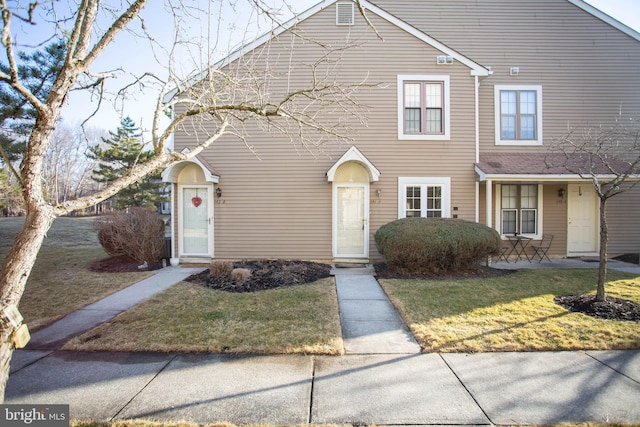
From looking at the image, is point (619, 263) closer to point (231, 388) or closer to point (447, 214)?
point (447, 214)

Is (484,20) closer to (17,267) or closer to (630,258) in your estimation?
(630,258)

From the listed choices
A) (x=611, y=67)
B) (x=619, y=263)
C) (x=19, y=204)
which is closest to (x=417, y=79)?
(x=611, y=67)

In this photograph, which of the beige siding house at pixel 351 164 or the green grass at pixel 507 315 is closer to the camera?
the green grass at pixel 507 315

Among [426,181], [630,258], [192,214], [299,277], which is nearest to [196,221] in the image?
[192,214]

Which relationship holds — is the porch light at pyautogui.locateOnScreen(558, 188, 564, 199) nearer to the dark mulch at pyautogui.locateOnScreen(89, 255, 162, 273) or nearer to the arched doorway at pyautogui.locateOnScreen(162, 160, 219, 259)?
the arched doorway at pyautogui.locateOnScreen(162, 160, 219, 259)

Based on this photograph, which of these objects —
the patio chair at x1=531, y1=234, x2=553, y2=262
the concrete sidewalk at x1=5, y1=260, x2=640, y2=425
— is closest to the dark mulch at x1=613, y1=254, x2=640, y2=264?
the patio chair at x1=531, y1=234, x2=553, y2=262

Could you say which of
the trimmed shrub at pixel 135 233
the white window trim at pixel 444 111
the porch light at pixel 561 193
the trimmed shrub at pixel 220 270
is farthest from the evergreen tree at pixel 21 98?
the porch light at pixel 561 193

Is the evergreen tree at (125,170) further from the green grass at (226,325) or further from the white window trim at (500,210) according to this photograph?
the white window trim at (500,210)

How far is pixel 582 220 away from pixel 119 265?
50.5ft

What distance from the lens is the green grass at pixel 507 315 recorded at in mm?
4312

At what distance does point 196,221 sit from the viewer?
33.3 feet

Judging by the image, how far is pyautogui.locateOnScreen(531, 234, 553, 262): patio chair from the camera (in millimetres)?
10628

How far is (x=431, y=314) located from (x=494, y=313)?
41.9 inches

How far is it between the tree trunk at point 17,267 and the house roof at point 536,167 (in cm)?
1001
